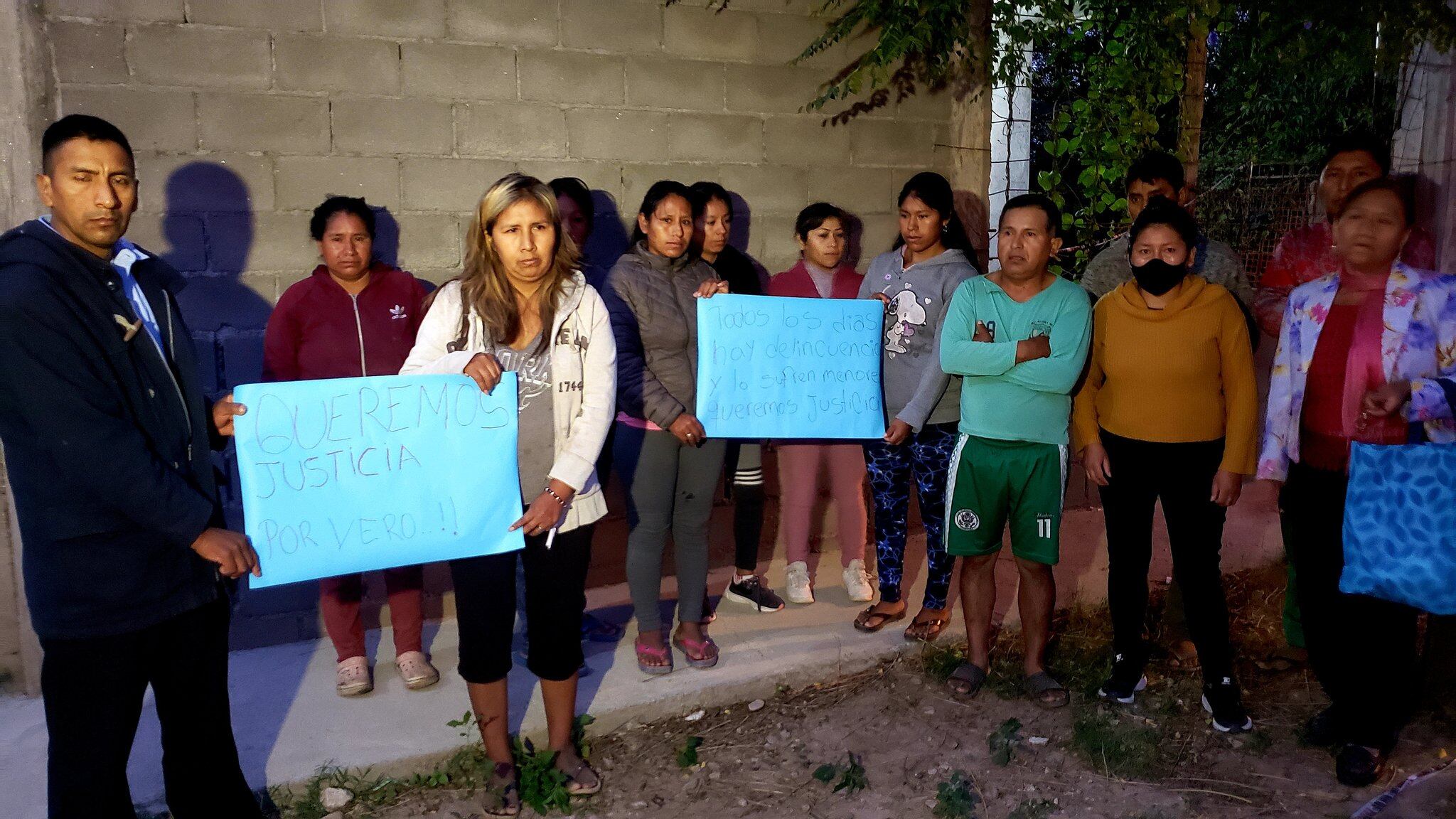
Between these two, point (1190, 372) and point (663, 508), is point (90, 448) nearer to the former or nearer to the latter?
point (663, 508)

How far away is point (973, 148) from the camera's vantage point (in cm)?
565

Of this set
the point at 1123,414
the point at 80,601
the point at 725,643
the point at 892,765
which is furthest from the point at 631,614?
the point at 80,601

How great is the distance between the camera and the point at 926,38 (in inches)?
204

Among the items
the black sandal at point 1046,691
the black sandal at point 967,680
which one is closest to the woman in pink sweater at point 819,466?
the black sandal at point 967,680

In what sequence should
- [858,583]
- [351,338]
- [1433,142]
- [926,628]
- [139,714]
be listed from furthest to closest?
[858,583]
[926,628]
[1433,142]
[351,338]
[139,714]

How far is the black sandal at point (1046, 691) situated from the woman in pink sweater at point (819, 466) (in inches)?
41.5

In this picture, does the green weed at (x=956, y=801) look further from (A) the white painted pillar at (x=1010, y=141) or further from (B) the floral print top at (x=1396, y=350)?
(A) the white painted pillar at (x=1010, y=141)

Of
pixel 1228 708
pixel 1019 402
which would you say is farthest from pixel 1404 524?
pixel 1019 402

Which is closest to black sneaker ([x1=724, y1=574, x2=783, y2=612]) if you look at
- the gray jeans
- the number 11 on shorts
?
the gray jeans

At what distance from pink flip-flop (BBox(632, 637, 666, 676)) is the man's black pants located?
1561mm

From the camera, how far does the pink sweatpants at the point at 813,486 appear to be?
4727mm

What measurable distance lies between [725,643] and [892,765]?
1.04m

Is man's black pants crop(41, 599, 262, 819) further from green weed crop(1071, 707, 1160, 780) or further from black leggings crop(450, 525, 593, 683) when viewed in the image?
green weed crop(1071, 707, 1160, 780)

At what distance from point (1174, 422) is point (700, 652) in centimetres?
195
